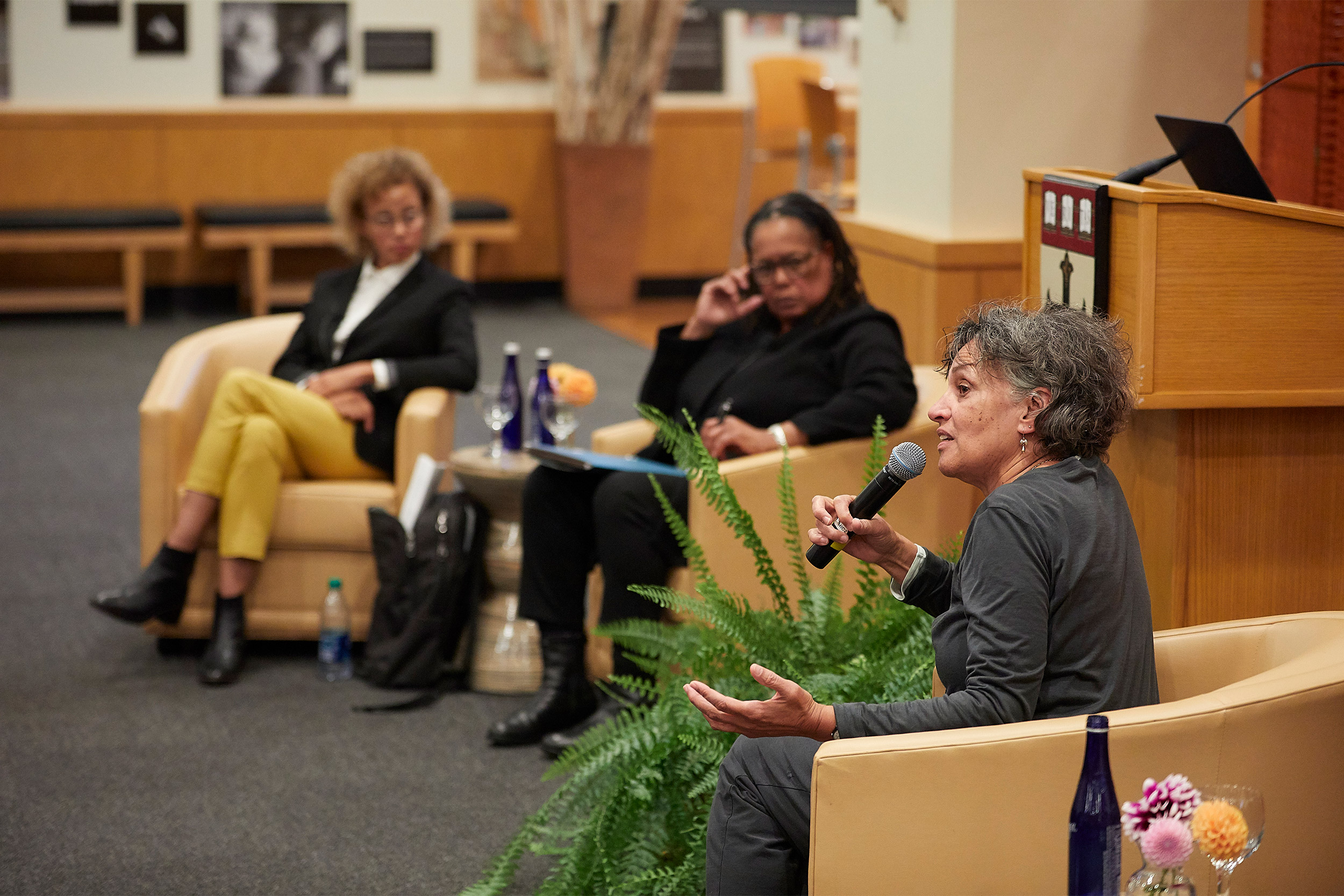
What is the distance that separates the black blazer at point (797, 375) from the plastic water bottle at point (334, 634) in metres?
0.87

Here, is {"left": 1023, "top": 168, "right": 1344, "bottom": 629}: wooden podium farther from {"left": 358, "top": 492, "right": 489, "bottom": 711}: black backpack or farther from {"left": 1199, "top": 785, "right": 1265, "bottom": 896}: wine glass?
{"left": 358, "top": 492, "right": 489, "bottom": 711}: black backpack

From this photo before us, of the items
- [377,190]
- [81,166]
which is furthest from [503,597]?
[81,166]

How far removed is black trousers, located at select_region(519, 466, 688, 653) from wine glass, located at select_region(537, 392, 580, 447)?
1.22ft

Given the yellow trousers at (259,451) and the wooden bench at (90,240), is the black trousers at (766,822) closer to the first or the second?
the yellow trousers at (259,451)

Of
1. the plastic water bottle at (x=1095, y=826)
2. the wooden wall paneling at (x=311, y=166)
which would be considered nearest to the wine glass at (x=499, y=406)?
the plastic water bottle at (x=1095, y=826)

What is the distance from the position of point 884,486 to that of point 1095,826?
555 millimetres

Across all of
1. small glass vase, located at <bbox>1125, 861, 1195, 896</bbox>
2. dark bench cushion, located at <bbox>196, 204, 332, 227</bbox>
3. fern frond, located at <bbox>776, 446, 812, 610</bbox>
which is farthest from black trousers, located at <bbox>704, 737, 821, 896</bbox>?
dark bench cushion, located at <bbox>196, 204, 332, 227</bbox>

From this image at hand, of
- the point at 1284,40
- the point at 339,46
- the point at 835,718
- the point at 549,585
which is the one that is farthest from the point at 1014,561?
the point at 339,46

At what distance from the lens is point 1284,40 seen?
414cm

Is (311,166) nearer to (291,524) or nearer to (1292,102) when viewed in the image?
(291,524)

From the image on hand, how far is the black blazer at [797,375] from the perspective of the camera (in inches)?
132

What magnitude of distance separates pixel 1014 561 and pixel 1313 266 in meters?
1.04

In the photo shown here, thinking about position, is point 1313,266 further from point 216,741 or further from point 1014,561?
point 216,741

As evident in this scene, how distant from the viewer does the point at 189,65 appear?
952 centimetres
